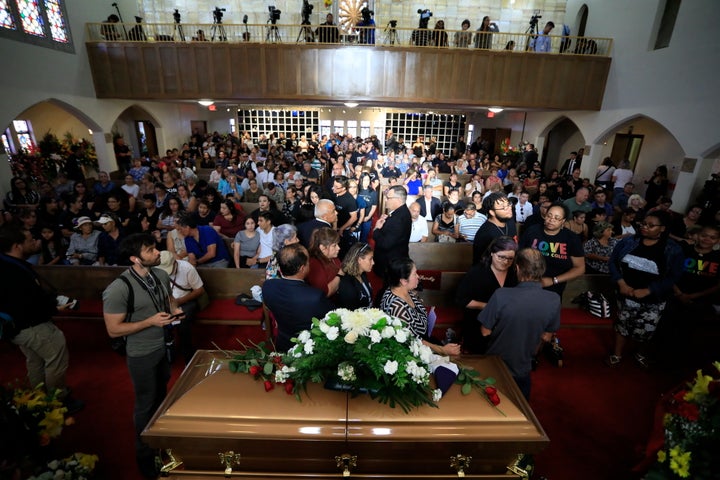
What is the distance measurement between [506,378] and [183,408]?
1767 mm

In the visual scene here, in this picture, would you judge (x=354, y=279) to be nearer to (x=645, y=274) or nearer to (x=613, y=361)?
(x=645, y=274)

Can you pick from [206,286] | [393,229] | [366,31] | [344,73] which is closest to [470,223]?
[393,229]

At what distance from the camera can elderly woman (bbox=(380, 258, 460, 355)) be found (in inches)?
102

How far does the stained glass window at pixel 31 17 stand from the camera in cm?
828

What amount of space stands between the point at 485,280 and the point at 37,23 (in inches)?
471

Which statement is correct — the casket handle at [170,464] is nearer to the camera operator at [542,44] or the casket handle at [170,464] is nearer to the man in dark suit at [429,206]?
the man in dark suit at [429,206]

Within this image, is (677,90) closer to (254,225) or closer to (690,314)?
(690,314)

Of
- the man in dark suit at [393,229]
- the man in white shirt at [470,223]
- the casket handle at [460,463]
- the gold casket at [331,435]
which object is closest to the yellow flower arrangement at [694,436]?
the gold casket at [331,435]

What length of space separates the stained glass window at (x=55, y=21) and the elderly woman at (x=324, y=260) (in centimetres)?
1084

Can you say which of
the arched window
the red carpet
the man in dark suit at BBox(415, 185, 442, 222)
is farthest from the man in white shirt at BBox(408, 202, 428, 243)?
the arched window

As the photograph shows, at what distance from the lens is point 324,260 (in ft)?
10.1

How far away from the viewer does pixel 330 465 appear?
1845mm

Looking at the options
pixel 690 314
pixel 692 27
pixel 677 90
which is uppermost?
pixel 692 27

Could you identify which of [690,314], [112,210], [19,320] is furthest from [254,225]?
[690,314]
